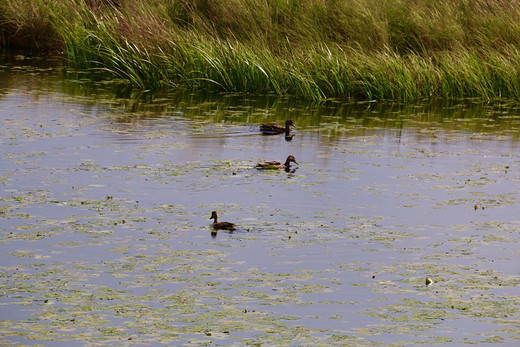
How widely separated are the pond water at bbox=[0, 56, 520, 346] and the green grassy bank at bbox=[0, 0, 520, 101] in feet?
6.69

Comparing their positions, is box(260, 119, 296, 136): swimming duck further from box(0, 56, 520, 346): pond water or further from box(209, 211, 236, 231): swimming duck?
box(209, 211, 236, 231): swimming duck

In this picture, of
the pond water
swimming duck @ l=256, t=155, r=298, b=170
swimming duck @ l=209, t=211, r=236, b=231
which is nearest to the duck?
swimming duck @ l=256, t=155, r=298, b=170

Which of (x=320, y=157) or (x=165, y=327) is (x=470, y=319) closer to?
(x=165, y=327)

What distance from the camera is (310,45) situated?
21.1m

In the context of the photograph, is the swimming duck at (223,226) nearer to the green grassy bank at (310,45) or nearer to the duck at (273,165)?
the duck at (273,165)

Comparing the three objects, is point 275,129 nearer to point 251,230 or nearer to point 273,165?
point 273,165

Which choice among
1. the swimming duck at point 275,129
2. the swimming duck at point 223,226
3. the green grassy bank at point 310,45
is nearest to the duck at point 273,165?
the swimming duck at point 275,129

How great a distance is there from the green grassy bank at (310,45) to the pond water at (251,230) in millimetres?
2039

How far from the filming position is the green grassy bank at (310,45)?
20.4 metres

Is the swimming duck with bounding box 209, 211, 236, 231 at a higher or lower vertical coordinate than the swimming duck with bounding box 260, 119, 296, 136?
lower

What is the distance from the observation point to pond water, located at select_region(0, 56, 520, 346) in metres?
8.20

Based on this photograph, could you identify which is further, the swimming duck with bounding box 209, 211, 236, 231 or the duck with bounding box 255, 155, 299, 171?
the duck with bounding box 255, 155, 299, 171

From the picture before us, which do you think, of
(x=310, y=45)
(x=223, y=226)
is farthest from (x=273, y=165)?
(x=310, y=45)

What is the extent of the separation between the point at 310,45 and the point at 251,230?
10.7 m
